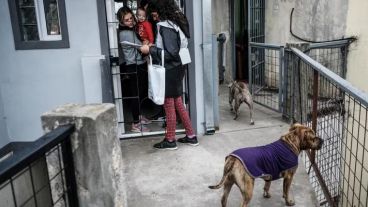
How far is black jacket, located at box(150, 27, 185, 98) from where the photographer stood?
4352mm

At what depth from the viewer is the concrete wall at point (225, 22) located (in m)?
8.91

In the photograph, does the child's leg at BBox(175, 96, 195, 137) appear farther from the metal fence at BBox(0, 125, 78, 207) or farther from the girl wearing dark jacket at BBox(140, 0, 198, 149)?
the metal fence at BBox(0, 125, 78, 207)

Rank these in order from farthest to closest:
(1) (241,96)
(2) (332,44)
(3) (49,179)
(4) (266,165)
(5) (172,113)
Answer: (2) (332,44) < (1) (241,96) < (5) (172,113) < (4) (266,165) < (3) (49,179)

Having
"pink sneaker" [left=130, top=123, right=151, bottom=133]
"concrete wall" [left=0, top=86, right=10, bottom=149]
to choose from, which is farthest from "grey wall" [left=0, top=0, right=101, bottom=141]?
"pink sneaker" [left=130, top=123, right=151, bottom=133]

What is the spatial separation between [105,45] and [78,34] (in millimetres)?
368

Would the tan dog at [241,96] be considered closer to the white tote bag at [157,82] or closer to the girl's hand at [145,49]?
the white tote bag at [157,82]

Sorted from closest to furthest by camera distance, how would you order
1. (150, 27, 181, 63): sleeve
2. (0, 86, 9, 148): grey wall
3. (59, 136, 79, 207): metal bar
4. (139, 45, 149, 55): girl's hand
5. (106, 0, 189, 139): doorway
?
(59, 136, 79, 207): metal bar
(150, 27, 181, 63): sleeve
(139, 45, 149, 55): girl's hand
(106, 0, 189, 139): doorway
(0, 86, 9, 148): grey wall

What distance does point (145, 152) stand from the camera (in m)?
4.80

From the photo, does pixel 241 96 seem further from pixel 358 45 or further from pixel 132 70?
pixel 358 45

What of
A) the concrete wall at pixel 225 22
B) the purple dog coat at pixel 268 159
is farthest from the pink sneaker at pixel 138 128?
the concrete wall at pixel 225 22

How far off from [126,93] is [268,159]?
287 centimetres

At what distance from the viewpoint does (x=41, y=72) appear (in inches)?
197

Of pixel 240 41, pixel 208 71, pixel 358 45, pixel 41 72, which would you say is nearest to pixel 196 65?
pixel 208 71

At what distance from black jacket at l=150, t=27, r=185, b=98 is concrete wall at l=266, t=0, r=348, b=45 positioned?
3.71 m
